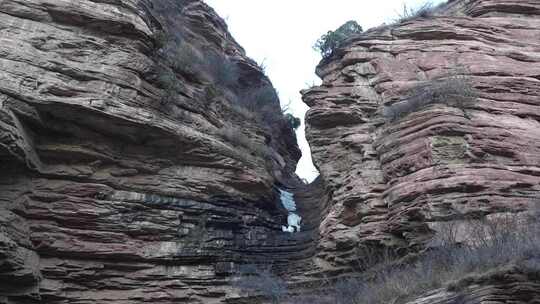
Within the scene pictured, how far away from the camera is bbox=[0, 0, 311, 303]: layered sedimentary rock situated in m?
10.4

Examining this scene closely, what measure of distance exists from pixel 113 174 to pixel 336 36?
10.7m

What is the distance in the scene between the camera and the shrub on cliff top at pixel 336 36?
19047 mm

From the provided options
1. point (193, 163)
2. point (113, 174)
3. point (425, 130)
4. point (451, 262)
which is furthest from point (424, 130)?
point (113, 174)

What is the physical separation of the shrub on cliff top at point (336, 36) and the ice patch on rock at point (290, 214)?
214 inches

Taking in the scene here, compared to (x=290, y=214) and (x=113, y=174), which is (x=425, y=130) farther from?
(x=113, y=174)

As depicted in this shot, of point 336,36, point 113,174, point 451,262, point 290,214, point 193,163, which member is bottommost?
point 451,262

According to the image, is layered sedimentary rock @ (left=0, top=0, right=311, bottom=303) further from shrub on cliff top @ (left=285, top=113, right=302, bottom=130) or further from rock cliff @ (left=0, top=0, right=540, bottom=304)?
shrub on cliff top @ (left=285, top=113, right=302, bottom=130)

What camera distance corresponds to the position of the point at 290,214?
15.3m

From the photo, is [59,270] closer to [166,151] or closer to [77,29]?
[166,151]

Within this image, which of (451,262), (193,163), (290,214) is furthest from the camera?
(290,214)

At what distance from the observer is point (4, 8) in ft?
38.2

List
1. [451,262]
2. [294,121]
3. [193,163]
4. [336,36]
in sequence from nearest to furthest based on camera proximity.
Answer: [451,262]
[193,163]
[336,36]
[294,121]

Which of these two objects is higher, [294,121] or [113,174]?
[294,121]

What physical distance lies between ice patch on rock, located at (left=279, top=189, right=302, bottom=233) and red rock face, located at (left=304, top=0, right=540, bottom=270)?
171 cm
